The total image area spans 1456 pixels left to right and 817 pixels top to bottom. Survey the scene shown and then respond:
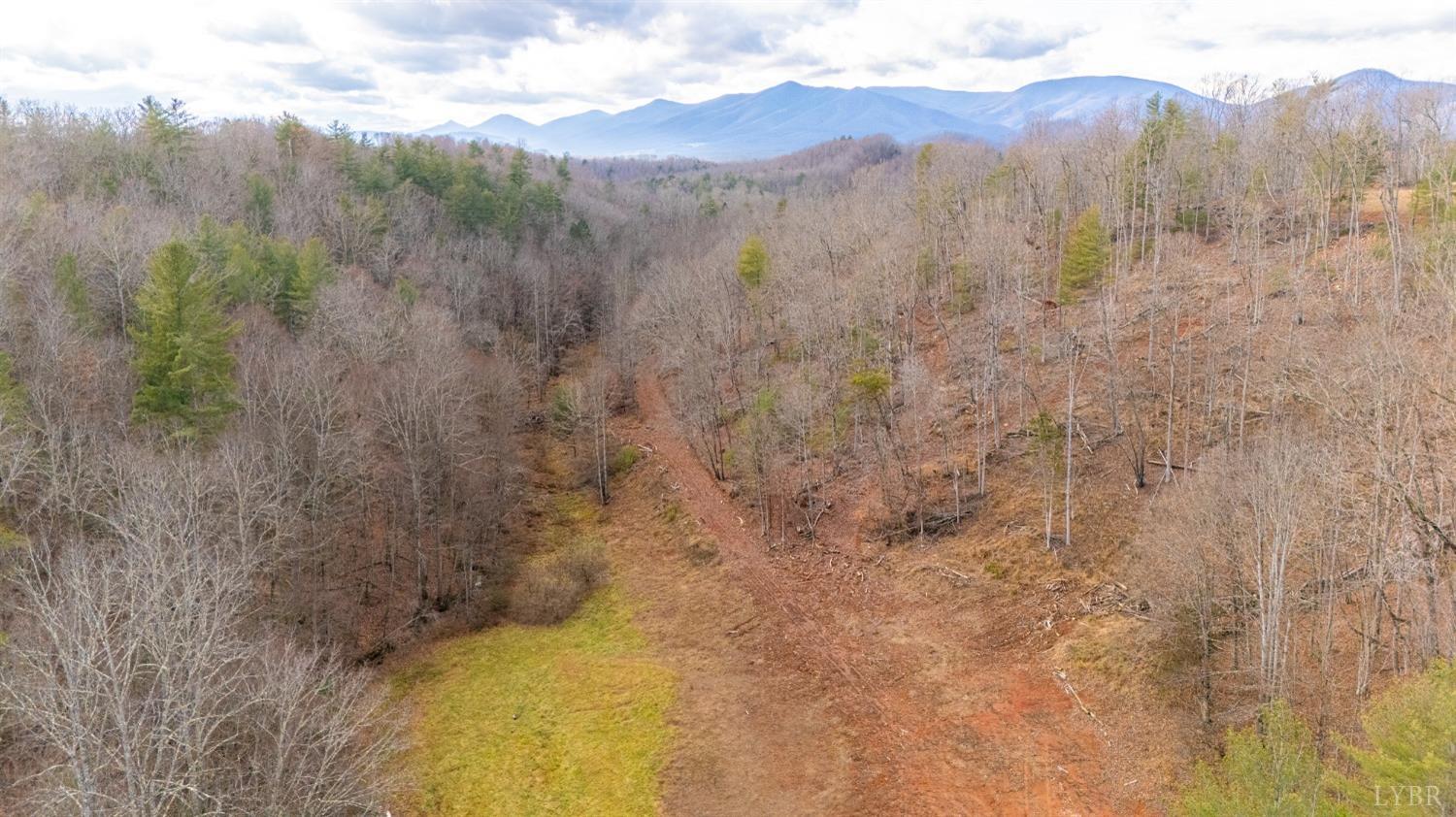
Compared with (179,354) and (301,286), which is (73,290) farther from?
(301,286)

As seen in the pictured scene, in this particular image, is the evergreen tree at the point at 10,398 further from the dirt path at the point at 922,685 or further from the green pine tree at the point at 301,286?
the dirt path at the point at 922,685

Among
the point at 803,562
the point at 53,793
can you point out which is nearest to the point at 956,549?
the point at 803,562

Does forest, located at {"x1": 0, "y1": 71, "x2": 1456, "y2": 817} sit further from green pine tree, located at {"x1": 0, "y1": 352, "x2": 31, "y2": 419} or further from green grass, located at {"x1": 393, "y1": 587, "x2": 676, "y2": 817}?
green grass, located at {"x1": 393, "y1": 587, "x2": 676, "y2": 817}

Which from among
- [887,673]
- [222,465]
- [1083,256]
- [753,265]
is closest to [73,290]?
→ [222,465]

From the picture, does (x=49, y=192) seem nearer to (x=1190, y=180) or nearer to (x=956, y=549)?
(x=956, y=549)

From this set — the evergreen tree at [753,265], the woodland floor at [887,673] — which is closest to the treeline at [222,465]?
the woodland floor at [887,673]

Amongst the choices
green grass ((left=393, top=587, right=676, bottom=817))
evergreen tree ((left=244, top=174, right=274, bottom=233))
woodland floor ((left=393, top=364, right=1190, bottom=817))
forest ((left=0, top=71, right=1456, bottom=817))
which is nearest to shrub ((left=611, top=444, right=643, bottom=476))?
forest ((left=0, top=71, right=1456, bottom=817))

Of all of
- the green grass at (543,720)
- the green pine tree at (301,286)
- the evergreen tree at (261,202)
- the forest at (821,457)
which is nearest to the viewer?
the forest at (821,457)
